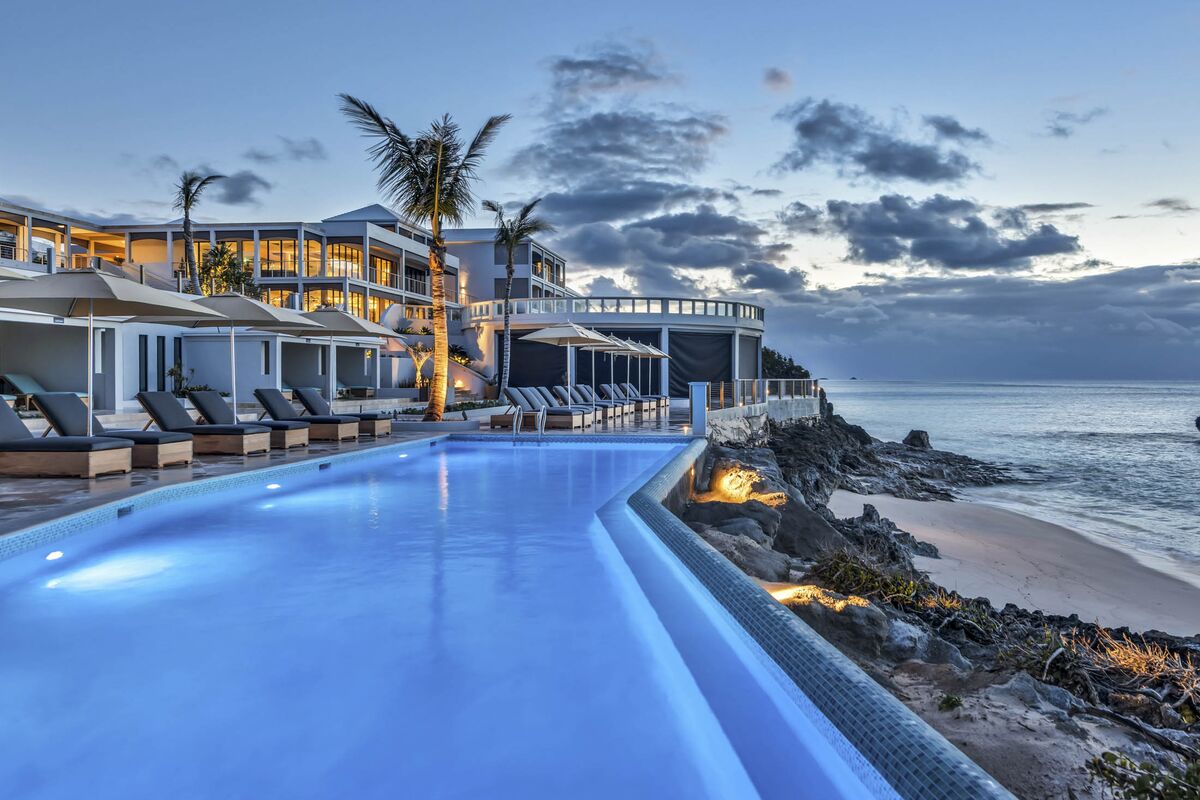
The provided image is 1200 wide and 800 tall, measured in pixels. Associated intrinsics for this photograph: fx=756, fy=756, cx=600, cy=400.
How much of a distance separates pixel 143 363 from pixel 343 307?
52.0ft

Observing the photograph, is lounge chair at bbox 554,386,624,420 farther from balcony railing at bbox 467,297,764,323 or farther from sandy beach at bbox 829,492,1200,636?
balcony railing at bbox 467,297,764,323

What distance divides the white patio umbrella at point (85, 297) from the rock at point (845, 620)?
8.36 meters

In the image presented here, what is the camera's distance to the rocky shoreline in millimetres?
2656

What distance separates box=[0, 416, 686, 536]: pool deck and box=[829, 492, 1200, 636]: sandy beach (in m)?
8.81

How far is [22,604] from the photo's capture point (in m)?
4.50

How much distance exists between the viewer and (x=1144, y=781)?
82.2 inches

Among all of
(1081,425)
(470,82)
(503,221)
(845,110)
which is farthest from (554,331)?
(1081,425)

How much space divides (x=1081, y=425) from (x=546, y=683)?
60.1m

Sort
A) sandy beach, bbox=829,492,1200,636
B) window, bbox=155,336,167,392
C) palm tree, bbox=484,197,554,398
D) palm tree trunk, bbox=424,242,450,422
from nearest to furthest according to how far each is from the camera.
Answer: sandy beach, bbox=829,492,1200,636, palm tree trunk, bbox=424,242,450,422, window, bbox=155,336,167,392, palm tree, bbox=484,197,554,398

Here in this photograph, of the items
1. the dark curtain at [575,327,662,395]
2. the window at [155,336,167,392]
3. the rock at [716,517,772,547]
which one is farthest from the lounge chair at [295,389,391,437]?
the dark curtain at [575,327,662,395]

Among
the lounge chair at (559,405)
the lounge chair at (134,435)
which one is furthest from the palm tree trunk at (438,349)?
the lounge chair at (134,435)

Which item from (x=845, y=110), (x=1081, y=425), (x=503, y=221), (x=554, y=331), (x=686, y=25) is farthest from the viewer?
(x=1081, y=425)

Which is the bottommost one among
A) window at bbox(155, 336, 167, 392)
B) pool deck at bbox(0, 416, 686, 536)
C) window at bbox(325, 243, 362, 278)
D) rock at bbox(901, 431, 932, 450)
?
rock at bbox(901, 431, 932, 450)

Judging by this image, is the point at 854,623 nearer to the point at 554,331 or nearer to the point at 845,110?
the point at 554,331
